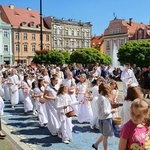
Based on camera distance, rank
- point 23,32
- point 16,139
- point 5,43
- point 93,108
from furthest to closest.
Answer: point 23,32 < point 5,43 < point 93,108 < point 16,139

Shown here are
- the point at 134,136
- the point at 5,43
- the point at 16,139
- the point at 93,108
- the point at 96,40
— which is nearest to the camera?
the point at 134,136

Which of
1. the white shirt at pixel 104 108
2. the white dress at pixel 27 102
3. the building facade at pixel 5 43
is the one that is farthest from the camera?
the building facade at pixel 5 43

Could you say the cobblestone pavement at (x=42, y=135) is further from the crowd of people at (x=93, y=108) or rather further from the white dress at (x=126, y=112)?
the white dress at (x=126, y=112)

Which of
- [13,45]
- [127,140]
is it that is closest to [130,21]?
[13,45]

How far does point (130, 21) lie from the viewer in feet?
246

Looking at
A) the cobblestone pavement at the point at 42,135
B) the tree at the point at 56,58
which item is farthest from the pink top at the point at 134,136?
the tree at the point at 56,58

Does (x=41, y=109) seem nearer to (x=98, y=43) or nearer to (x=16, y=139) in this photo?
(x=16, y=139)

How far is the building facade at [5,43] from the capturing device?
61875 millimetres

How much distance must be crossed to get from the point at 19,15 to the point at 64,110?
217 feet

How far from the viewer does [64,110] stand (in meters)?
7.44

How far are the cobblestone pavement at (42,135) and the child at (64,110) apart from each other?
0.21 m

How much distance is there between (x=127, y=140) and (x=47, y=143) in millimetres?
4273

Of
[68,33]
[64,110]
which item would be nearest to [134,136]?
[64,110]

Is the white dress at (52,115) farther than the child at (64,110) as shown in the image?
Yes
